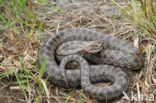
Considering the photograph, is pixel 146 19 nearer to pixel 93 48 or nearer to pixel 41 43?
pixel 93 48

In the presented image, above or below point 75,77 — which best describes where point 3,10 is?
above

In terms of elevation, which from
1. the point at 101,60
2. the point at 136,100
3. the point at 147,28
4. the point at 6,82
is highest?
the point at 147,28

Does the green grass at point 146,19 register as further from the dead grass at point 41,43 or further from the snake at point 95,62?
the snake at point 95,62

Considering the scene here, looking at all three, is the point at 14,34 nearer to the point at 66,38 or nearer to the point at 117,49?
the point at 66,38

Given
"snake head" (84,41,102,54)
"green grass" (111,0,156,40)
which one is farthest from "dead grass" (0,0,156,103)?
"snake head" (84,41,102,54)

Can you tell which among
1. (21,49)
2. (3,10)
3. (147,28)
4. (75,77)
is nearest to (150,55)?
(147,28)

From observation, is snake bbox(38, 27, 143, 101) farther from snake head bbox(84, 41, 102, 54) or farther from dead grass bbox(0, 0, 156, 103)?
dead grass bbox(0, 0, 156, 103)

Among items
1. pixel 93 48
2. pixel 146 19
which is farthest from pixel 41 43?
pixel 146 19
